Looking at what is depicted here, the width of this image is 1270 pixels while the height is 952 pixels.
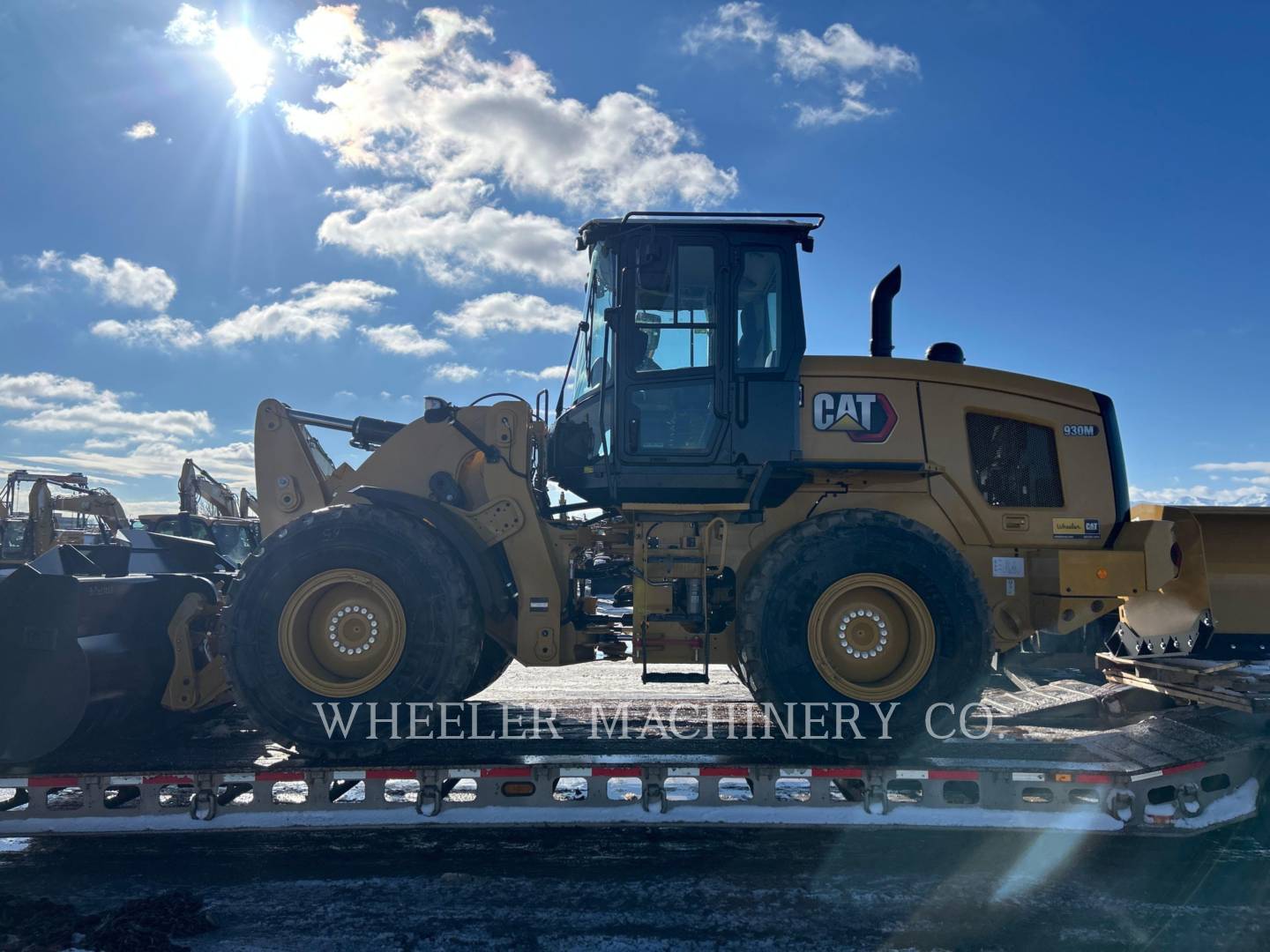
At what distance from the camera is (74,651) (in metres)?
4.44

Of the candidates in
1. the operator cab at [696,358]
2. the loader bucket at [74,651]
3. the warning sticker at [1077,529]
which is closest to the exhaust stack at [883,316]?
the operator cab at [696,358]

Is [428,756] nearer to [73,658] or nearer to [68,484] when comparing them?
[73,658]

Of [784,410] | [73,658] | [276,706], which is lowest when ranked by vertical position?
[276,706]

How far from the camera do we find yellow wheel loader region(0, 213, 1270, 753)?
4477 millimetres

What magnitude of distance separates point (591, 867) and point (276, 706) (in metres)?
1.95

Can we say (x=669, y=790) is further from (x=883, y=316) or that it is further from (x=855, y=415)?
(x=883, y=316)

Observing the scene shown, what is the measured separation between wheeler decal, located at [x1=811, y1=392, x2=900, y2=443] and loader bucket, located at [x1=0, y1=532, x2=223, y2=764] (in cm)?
431

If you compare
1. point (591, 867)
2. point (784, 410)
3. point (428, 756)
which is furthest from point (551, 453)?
point (591, 867)

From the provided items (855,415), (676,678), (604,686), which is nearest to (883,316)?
(855,415)

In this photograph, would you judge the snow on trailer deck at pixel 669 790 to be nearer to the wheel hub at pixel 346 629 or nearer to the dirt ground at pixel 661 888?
the dirt ground at pixel 661 888

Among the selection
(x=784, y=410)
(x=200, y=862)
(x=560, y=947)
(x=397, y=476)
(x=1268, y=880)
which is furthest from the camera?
(x=397, y=476)

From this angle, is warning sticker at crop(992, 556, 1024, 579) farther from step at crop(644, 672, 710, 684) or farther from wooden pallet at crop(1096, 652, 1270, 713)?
step at crop(644, 672, 710, 684)

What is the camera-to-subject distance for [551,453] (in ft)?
16.4

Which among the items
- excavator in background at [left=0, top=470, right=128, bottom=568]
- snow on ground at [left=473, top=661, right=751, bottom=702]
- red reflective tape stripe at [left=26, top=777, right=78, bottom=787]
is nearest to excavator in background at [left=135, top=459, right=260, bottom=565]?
excavator in background at [left=0, top=470, right=128, bottom=568]
